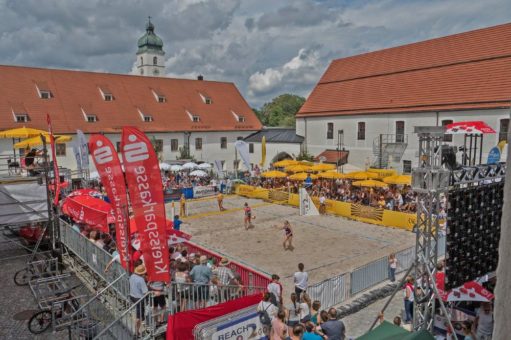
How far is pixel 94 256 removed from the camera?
11.9 m

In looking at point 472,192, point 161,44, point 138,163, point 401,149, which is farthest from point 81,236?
point 161,44

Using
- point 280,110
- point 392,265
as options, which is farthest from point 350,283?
point 280,110

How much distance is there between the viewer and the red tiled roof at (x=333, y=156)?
1446 inches

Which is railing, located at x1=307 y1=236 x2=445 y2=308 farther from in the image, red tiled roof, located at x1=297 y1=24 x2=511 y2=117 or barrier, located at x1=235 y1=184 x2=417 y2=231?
red tiled roof, located at x1=297 y1=24 x2=511 y2=117

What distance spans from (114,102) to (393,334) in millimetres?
38393

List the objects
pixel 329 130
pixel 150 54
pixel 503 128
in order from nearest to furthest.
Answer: pixel 503 128
pixel 329 130
pixel 150 54

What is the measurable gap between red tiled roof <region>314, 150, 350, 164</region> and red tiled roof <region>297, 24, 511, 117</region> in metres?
3.74

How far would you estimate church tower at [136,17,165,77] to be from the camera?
69.8m

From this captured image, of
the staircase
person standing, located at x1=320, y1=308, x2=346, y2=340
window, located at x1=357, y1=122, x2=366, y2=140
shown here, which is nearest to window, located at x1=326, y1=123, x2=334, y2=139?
window, located at x1=357, y1=122, x2=366, y2=140

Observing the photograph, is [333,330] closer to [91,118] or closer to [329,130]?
[329,130]

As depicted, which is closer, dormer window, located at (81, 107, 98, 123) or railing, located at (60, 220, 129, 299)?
railing, located at (60, 220, 129, 299)

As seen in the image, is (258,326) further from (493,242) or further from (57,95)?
(57,95)

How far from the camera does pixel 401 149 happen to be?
3244 centimetres

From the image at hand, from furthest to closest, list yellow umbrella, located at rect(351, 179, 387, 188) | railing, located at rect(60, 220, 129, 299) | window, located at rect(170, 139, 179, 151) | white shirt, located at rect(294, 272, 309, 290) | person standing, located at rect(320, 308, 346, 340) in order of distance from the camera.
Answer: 1. window, located at rect(170, 139, 179, 151)
2. yellow umbrella, located at rect(351, 179, 387, 188)
3. white shirt, located at rect(294, 272, 309, 290)
4. railing, located at rect(60, 220, 129, 299)
5. person standing, located at rect(320, 308, 346, 340)
